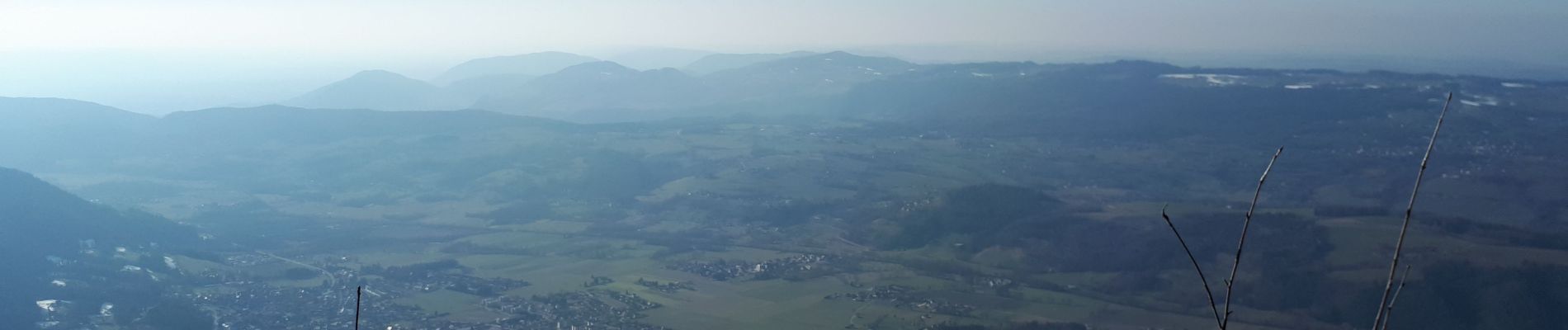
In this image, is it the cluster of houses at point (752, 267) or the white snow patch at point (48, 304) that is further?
the cluster of houses at point (752, 267)

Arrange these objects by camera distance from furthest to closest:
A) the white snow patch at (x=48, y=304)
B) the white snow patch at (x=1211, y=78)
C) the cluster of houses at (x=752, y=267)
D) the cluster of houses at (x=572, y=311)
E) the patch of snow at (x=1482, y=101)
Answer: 1. the white snow patch at (x=1211, y=78)
2. the patch of snow at (x=1482, y=101)
3. the cluster of houses at (x=752, y=267)
4. the cluster of houses at (x=572, y=311)
5. the white snow patch at (x=48, y=304)

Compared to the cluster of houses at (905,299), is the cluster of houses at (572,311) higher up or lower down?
lower down

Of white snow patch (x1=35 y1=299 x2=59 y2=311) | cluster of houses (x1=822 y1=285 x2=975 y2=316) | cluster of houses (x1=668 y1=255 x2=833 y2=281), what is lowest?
cluster of houses (x1=668 y1=255 x2=833 y2=281)

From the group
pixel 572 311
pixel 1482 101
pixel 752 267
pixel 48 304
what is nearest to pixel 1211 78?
pixel 1482 101

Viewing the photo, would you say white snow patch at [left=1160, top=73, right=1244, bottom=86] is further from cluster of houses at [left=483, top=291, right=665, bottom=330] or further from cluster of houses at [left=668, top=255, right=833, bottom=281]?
cluster of houses at [left=483, top=291, right=665, bottom=330]

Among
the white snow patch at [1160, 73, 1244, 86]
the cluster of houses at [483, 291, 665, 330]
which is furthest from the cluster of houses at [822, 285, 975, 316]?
the white snow patch at [1160, 73, 1244, 86]

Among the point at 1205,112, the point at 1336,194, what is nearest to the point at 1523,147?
the point at 1336,194

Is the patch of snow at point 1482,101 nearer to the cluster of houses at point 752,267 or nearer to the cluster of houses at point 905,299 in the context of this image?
the cluster of houses at point 752,267

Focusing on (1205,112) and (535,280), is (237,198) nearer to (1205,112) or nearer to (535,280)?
(535,280)

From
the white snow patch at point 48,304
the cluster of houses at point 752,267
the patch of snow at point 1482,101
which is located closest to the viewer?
the white snow patch at point 48,304

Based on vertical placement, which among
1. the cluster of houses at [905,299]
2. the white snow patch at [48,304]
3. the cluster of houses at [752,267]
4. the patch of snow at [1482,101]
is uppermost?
the patch of snow at [1482,101]

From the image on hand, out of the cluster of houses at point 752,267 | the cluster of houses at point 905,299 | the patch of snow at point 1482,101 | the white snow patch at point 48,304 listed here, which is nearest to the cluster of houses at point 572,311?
the cluster of houses at point 752,267
